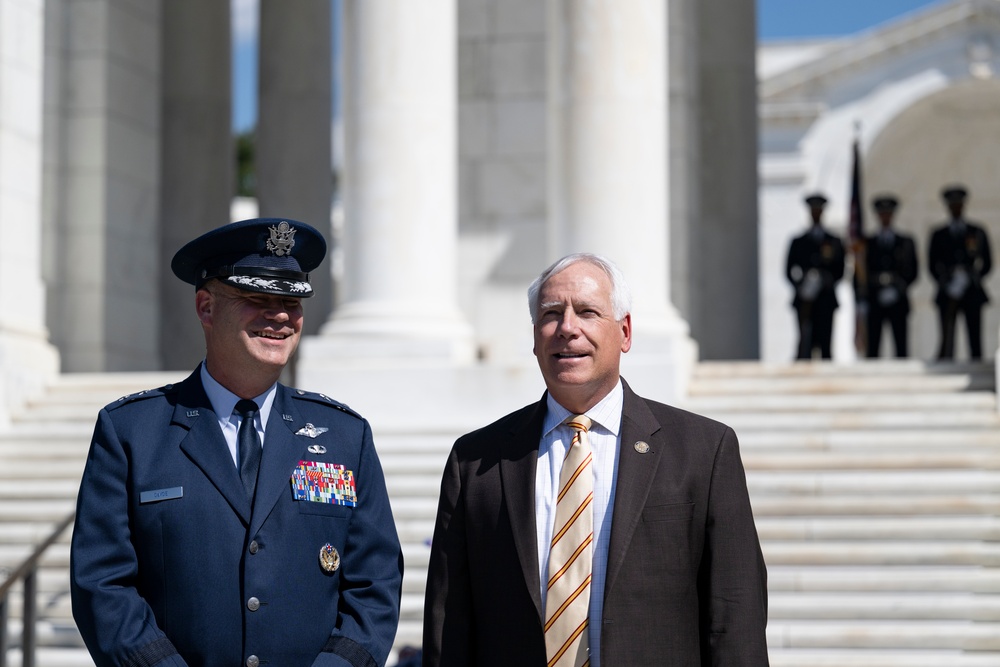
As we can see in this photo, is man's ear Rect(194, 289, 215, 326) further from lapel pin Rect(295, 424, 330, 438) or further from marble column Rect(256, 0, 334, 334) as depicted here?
marble column Rect(256, 0, 334, 334)

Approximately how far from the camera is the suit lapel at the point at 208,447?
618cm

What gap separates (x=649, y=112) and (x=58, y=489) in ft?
28.5

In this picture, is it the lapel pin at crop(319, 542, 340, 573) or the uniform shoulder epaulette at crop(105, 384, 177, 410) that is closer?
the lapel pin at crop(319, 542, 340, 573)

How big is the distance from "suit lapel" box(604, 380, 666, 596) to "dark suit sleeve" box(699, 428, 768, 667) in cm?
25

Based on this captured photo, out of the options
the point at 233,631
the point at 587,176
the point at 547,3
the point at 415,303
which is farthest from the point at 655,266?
the point at 233,631

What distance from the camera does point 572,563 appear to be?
6.05m

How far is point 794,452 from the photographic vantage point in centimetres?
1797

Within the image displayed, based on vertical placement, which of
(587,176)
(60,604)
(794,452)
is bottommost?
(60,604)

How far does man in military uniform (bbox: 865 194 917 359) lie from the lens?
982 inches

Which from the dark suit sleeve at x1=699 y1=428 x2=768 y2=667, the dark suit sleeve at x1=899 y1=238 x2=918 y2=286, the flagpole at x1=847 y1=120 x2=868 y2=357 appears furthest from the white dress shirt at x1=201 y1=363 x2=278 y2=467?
the dark suit sleeve at x1=899 y1=238 x2=918 y2=286

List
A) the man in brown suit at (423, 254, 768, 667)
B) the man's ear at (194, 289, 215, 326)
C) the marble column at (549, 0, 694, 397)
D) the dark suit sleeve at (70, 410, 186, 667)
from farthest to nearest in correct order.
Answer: the marble column at (549, 0, 694, 397)
the man's ear at (194, 289, 215, 326)
the man in brown suit at (423, 254, 768, 667)
the dark suit sleeve at (70, 410, 186, 667)

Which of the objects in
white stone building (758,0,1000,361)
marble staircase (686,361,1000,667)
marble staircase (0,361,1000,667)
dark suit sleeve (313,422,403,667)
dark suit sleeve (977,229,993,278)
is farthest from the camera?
white stone building (758,0,1000,361)

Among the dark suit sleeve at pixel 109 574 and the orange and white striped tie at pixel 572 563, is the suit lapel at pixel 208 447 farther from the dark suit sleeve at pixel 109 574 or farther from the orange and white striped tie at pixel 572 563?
the orange and white striped tie at pixel 572 563

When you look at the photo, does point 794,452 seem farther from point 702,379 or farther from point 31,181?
point 31,181
